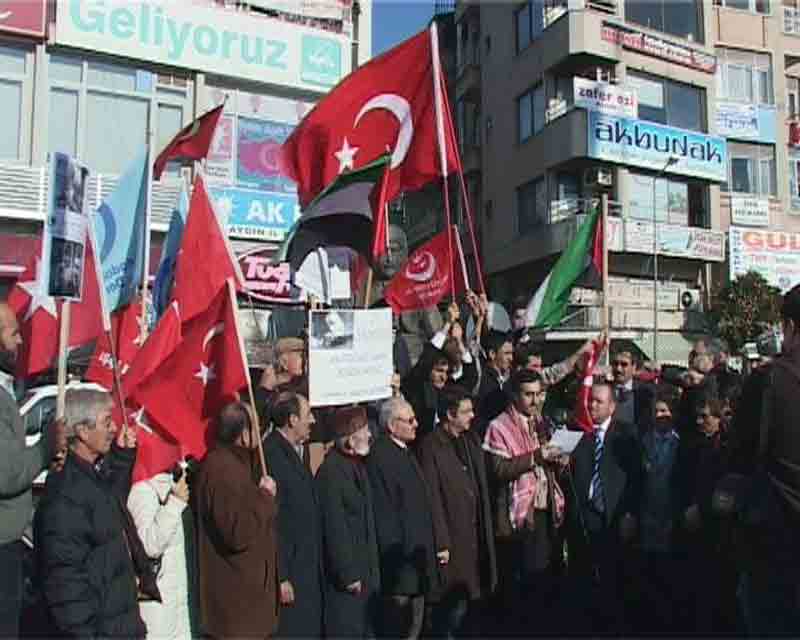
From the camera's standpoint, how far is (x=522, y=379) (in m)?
6.04

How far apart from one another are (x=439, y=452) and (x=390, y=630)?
3.79ft

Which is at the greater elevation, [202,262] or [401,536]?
[202,262]

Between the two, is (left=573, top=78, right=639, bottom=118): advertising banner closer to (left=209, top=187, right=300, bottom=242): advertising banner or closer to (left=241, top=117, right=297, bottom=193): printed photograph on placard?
Answer: (left=241, top=117, right=297, bottom=193): printed photograph on placard

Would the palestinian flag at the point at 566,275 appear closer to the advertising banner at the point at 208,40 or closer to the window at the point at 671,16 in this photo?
the advertising banner at the point at 208,40

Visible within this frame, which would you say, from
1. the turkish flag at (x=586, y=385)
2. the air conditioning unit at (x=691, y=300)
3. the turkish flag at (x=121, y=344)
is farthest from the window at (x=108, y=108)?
the air conditioning unit at (x=691, y=300)

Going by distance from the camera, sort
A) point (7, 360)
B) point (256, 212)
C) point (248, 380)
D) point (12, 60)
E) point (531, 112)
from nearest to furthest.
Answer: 1. point (7, 360)
2. point (248, 380)
3. point (12, 60)
4. point (256, 212)
5. point (531, 112)

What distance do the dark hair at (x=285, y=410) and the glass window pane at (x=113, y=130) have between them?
12.2 m

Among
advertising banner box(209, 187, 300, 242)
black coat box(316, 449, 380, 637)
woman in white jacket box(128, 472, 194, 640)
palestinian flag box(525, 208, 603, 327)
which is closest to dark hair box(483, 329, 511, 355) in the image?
palestinian flag box(525, 208, 603, 327)

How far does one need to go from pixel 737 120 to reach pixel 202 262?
2924 cm

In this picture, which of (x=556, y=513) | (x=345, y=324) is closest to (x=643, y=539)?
(x=556, y=513)

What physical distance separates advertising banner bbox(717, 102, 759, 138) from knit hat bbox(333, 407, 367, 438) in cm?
2831

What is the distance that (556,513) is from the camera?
616 cm

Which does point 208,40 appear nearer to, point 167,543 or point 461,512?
point 461,512

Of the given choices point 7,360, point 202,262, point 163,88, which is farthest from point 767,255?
point 7,360
